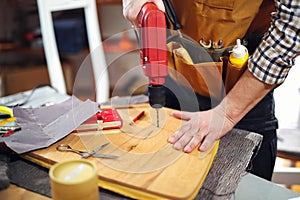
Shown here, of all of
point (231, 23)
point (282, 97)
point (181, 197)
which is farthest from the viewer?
point (282, 97)

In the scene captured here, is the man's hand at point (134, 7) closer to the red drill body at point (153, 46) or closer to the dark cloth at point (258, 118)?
the red drill body at point (153, 46)

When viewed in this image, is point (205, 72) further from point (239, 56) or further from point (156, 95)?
point (156, 95)

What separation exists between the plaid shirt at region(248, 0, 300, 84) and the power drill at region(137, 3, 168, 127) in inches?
8.0

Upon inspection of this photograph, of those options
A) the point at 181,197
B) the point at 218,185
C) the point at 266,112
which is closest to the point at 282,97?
the point at 266,112

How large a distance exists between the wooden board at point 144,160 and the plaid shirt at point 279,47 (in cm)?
19

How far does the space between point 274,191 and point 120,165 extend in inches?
13.6

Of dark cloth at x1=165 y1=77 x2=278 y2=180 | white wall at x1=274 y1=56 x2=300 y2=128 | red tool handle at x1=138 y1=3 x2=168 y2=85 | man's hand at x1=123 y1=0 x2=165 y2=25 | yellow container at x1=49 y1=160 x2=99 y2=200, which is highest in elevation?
man's hand at x1=123 y1=0 x2=165 y2=25

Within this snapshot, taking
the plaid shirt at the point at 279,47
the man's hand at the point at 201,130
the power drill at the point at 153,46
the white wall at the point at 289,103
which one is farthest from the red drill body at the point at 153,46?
the white wall at the point at 289,103

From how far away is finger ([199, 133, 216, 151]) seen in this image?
72cm

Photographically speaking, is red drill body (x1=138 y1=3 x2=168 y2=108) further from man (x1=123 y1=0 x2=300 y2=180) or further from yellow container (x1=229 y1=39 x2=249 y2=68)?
yellow container (x1=229 y1=39 x2=249 y2=68)

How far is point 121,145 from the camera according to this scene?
729 millimetres

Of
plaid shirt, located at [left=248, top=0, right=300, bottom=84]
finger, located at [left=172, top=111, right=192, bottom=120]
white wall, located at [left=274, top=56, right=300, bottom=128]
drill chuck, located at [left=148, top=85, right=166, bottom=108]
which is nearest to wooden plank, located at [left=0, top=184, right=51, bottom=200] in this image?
drill chuck, located at [left=148, top=85, right=166, bottom=108]

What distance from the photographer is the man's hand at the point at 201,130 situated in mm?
727

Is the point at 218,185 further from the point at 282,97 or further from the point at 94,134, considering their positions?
the point at 282,97
